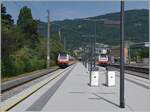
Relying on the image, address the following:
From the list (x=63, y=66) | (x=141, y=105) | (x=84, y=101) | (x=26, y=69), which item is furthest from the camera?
(x=63, y=66)

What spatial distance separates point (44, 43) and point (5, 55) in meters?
50.1

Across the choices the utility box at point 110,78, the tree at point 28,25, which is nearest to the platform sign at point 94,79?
the utility box at point 110,78

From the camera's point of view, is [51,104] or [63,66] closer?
[51,104]

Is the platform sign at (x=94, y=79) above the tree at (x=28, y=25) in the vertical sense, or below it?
below

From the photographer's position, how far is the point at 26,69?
193ft

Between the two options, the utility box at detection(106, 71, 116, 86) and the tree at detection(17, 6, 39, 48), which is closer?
the utility box at detection(106, 71, 116, 86)

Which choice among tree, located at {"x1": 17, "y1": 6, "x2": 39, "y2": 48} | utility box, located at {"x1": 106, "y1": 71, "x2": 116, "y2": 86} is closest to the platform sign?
utility box, located at {"x1": 106, "y1": 71, "x2": 116, "y2": 86}

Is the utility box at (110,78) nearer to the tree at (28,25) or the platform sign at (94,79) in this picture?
the platform sign at (94,79)

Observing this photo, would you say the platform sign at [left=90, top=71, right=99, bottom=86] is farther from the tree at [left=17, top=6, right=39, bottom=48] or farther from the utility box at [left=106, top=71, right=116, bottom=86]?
the tree at [left=17, top=6, right=39, bottom=48]

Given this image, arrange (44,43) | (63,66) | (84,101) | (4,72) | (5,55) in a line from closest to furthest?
(84,101) → (4,72) → (5,55) → (63,66) → (44,43)

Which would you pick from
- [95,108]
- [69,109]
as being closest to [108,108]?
[95,108]

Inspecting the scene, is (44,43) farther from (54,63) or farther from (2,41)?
(2,41)

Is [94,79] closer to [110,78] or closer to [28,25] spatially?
[110,78]

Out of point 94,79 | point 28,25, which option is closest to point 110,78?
point 94,79
